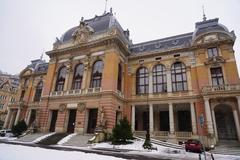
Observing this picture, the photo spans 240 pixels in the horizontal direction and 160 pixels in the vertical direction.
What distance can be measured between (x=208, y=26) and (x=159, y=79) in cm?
1224

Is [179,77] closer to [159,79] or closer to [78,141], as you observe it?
[159,79]

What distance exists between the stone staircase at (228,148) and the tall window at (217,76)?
8.14 m

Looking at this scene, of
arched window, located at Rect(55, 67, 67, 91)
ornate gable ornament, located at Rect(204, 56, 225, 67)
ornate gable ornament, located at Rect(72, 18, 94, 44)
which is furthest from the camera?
arched window, located at Rect(55, 67, 67, 91)

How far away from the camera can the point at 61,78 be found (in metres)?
31.9

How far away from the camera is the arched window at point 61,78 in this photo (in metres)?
31.4

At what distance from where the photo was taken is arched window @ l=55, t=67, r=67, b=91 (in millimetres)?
31414

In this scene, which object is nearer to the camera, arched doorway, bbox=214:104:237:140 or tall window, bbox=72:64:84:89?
arched doorway, bbox=214:104:237:140

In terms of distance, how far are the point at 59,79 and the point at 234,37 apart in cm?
3040

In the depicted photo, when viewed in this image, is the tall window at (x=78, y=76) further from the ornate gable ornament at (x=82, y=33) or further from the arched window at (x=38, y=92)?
the arched window at (x=38, y=92)

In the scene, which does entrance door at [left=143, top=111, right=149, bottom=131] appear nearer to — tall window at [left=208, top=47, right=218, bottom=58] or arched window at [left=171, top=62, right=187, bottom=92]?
arched window at [left=171, top=62, right=187, bottom=92]

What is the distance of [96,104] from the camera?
83.9 ft

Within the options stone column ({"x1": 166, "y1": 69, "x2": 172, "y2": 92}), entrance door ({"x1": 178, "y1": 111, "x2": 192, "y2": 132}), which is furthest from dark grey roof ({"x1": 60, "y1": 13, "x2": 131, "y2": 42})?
entrance door ({"x1": 178, "y1": 111, "x2": 192, "y2": 132})

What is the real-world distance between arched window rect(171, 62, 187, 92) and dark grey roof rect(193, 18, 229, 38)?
18.9ft

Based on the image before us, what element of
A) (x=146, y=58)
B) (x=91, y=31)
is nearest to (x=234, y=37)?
(x=146, y=58)
